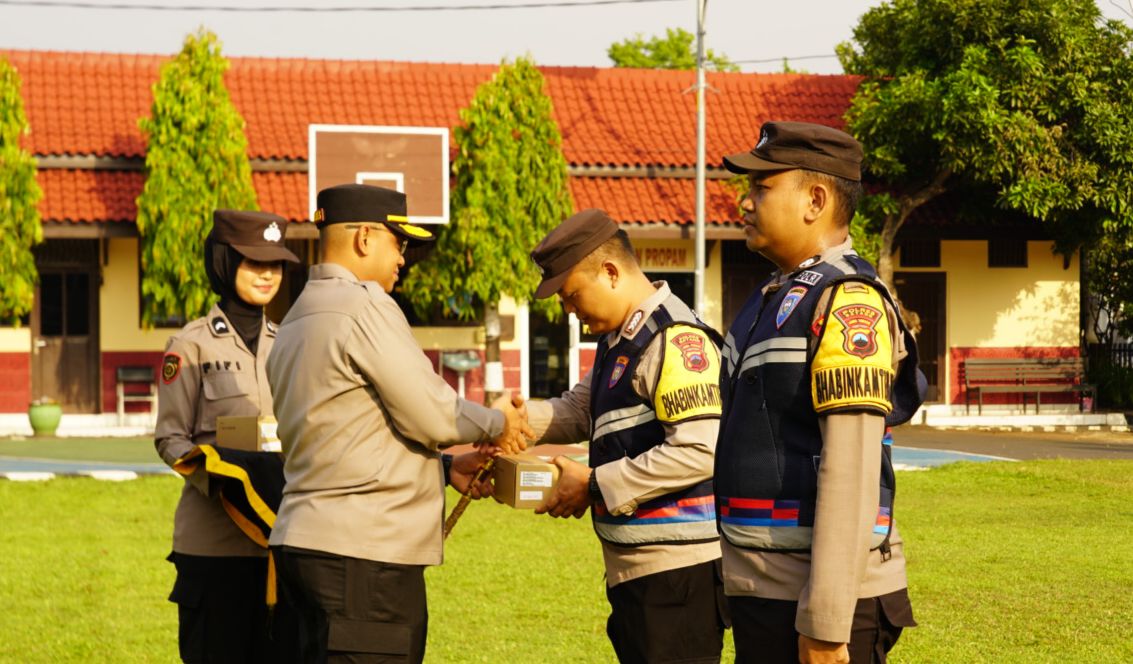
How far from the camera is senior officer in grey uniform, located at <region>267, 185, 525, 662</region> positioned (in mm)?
4641

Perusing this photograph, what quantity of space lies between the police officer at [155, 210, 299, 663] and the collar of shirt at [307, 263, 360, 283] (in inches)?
43.9

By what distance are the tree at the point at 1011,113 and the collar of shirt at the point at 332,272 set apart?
20.8 metres

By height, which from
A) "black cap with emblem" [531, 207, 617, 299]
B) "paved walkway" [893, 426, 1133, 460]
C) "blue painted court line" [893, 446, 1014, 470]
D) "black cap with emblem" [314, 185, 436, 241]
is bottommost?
"paved walkway" [893, 426, 1133, 460]

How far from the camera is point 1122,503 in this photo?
14461 millimetres

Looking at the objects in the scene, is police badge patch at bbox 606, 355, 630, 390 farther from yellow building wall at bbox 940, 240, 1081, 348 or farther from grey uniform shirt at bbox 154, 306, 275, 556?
yellow building wall at bbox 940, 240, 1081, 348

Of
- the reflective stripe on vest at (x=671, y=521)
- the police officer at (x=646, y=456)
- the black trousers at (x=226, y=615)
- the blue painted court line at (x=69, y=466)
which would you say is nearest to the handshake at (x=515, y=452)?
the police officer at (x=646, y=456)

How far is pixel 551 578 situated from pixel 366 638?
6005mm

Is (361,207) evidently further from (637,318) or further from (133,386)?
(133,386)

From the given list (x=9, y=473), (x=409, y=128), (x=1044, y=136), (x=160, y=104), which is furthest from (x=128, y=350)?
(x=1044, y=136)

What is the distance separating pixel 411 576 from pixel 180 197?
1949 cm

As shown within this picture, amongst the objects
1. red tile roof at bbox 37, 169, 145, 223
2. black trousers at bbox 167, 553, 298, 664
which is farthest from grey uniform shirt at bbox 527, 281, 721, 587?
red tile roof at bbox 37, 169, 145, 223

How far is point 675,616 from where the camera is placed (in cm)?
489

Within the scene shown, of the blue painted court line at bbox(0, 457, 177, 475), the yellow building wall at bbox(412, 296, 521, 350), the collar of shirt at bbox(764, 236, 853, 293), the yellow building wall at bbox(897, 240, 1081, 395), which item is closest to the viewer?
the collar of shirt at bbox(764, 236, 853, 293)

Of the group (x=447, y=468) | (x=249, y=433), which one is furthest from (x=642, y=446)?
(x=249, y=433)
